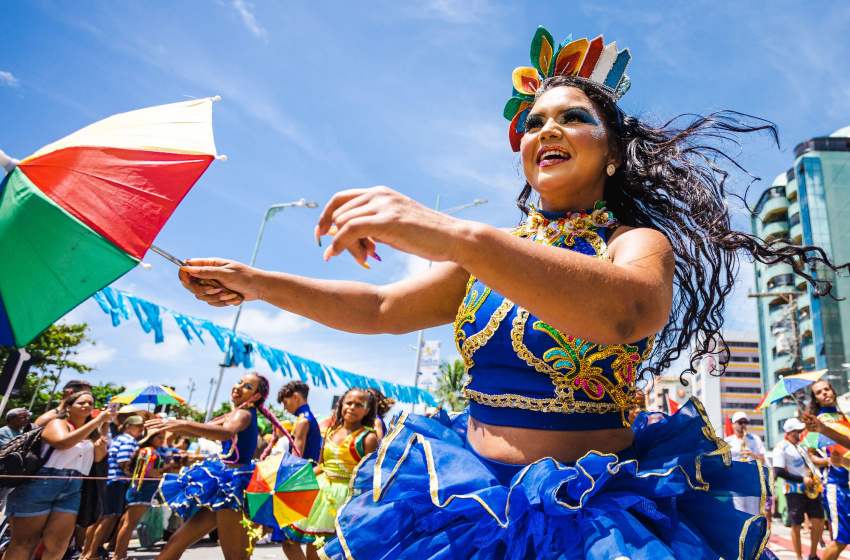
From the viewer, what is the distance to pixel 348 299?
1.96m

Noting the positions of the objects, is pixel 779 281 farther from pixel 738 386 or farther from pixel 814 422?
pixel 814 422

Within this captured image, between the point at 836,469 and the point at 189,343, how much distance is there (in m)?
9.94

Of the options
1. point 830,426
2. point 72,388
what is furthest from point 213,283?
point 830,426

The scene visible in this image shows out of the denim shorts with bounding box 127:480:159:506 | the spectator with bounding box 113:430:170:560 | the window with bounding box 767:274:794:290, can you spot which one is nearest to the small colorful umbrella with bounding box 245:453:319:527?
the spectator with bounding box 113:430:170:560

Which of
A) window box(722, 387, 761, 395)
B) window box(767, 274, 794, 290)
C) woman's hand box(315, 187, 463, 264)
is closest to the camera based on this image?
woman's hand box(315, 187, 463, 264)

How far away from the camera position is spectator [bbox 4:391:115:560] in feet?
17.3

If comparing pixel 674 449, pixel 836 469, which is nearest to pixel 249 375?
pixel 674 449

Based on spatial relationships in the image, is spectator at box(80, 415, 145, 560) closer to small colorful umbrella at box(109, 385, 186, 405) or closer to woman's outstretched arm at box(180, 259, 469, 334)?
small colorful umbrella at box(109, 385, 186, 405)

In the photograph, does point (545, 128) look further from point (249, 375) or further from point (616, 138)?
point (249, 375)

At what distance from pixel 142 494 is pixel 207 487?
2749 millimetres

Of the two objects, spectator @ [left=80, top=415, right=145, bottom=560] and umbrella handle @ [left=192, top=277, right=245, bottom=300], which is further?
Answer: spectator @ [left=80, top=415, right=145, bottom=560]

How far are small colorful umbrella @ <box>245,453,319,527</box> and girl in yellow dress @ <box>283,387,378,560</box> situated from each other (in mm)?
191

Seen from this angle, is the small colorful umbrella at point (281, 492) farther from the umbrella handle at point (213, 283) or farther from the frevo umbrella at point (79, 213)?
the umbrella handle at point (213, 283)

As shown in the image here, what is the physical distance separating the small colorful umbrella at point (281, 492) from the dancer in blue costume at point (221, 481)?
0.26 meters
